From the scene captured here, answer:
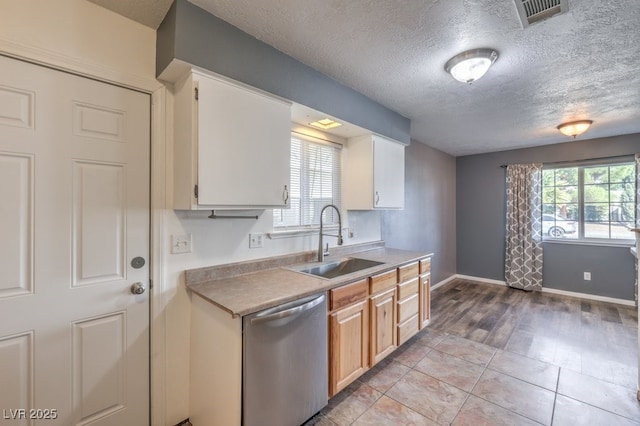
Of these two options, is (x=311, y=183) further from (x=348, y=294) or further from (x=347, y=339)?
(x=347, y=339)

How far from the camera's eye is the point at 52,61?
1334 millimetres

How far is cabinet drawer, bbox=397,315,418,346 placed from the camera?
→ 250 cm

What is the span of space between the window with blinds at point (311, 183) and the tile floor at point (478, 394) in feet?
4.67

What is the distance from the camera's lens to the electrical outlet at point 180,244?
1692 mm

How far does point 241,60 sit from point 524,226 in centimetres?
502

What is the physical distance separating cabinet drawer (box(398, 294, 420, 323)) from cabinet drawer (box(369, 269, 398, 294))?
0.25 m

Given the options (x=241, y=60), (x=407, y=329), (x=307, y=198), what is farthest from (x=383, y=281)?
(x=241, y=60)

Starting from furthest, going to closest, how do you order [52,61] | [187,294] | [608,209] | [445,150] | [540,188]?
1. [445,150]
2. [540,188]
3. [608,209]
4. [187,294]
5. [52,61]

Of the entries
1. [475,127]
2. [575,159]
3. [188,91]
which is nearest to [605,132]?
[575,159]

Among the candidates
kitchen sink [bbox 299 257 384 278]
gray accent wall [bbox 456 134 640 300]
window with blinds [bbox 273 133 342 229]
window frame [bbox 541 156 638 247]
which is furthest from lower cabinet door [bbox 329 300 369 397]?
window frame [bbox 541 156 638 247]

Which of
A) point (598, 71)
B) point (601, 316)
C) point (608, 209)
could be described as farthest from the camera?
point (608, 209)

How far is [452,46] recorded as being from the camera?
1794 mm

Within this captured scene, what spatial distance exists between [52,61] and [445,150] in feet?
16.7

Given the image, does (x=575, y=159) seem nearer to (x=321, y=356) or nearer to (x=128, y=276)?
(x=321, y=356)
